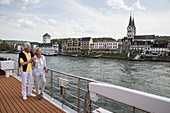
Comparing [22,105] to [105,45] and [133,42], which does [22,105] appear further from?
[105,45]

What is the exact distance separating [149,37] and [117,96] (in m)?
110

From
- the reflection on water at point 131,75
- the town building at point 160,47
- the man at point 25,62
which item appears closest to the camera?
the man at point 25,62

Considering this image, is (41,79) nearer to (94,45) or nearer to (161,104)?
(161,104)

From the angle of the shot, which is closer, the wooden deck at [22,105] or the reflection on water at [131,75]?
the wooden deck at [22,105]

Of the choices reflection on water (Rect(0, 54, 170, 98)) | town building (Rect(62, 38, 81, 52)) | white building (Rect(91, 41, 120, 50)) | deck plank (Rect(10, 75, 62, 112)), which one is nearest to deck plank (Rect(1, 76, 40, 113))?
deck plank (Rect(10, 75, 62, 112))

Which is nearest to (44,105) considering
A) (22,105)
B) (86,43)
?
(22,105)

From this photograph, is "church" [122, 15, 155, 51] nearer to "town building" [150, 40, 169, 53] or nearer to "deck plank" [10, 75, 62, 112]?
"town building" [150, 40, 169, 53]

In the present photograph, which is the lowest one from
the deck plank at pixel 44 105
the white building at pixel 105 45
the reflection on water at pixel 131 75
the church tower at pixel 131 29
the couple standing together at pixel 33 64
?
Answer: the reflection on water at pixel 131 75

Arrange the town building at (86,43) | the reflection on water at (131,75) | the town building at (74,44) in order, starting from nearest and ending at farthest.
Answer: the reflection on water at (131,75)
the town building at (86,43)
the town building at (74,44)

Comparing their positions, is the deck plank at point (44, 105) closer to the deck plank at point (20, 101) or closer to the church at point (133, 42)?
the deck plank at point (20, 101)

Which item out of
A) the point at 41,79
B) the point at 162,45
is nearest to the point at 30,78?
the point at 41,79

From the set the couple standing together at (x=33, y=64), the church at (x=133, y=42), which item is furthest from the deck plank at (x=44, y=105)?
Result: the church at (x=133, y=42)

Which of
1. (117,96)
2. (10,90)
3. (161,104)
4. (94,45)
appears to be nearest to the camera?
(161,104)

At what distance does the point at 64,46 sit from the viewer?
11925 cm
